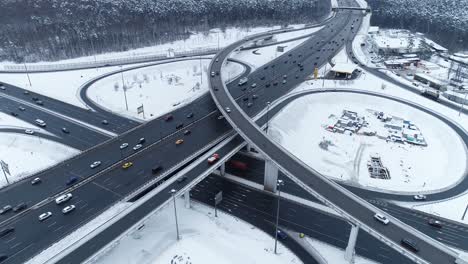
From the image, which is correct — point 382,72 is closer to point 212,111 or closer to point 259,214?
point 212,111

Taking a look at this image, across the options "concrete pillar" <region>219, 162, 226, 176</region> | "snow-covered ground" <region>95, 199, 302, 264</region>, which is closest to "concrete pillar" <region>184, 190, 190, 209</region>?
"snow-covered ground" <region>95, 199, 302, 264</region>

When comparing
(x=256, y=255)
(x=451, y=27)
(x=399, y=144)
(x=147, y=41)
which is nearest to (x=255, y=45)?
(x=147, y=41)

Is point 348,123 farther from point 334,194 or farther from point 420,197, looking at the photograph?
point 334,194

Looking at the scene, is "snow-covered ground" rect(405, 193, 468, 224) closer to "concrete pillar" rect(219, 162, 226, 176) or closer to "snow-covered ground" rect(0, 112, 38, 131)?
"concrete pillar" rect(219, 162, 226, 176)

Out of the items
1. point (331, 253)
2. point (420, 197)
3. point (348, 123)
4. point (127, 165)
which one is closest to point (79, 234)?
point (127, 165)

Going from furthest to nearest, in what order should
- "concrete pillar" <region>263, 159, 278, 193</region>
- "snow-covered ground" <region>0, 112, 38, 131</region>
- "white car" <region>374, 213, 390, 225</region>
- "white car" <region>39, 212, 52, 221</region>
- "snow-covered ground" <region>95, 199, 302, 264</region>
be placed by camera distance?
"snow-covered ground" <region>0, 112, 38, 131</region>, "concrete pillar" <region>263, 159, 278, 193</region>, "snow-covered ground" <region>95, 199, 302, 264</region>, "white car" <region>39, 212, 52, 221</region>, "white car" <region>374, 213, 390, 225</region>

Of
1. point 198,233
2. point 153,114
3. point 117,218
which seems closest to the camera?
point 117,218
